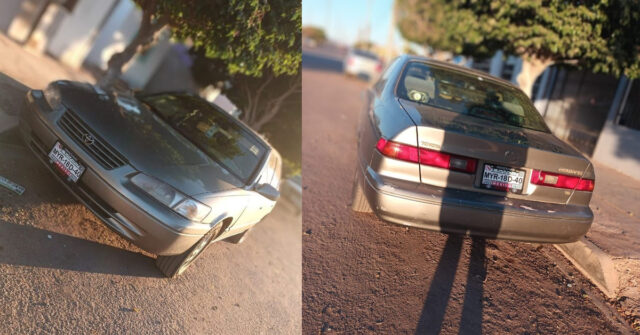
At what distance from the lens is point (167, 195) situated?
2.95 meters

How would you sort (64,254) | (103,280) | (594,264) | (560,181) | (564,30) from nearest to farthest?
(103,280) < (64,254) < (560,181) < (594,264) < (564,30)

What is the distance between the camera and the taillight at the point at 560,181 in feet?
12.0


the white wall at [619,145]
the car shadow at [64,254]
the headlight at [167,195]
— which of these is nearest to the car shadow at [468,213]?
the headlight at [167,195]

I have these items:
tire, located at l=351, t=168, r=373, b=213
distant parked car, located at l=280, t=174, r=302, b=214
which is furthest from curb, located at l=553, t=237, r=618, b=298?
distant parked car, located at l=280, t=174, r=302, b=214

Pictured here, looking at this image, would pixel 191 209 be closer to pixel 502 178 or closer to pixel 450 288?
pixel 450 288

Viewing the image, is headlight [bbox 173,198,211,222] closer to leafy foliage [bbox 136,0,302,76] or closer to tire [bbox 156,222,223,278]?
tire [bbox 156,222,223,278]

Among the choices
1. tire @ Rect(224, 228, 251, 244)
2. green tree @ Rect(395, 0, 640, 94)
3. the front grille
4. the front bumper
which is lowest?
tire @ Rect(224, 228, 251, 244)

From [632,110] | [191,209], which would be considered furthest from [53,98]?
[632,110]

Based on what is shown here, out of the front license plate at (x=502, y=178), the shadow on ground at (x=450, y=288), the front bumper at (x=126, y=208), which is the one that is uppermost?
the front license plate at (x=502, y=178)

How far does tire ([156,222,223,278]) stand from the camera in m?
3.02

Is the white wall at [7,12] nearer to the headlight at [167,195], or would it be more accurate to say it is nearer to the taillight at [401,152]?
the headlight at [167,195]

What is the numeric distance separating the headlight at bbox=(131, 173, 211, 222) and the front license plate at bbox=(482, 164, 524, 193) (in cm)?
200

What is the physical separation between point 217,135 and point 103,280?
52.3 inches

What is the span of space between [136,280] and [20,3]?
276cm
